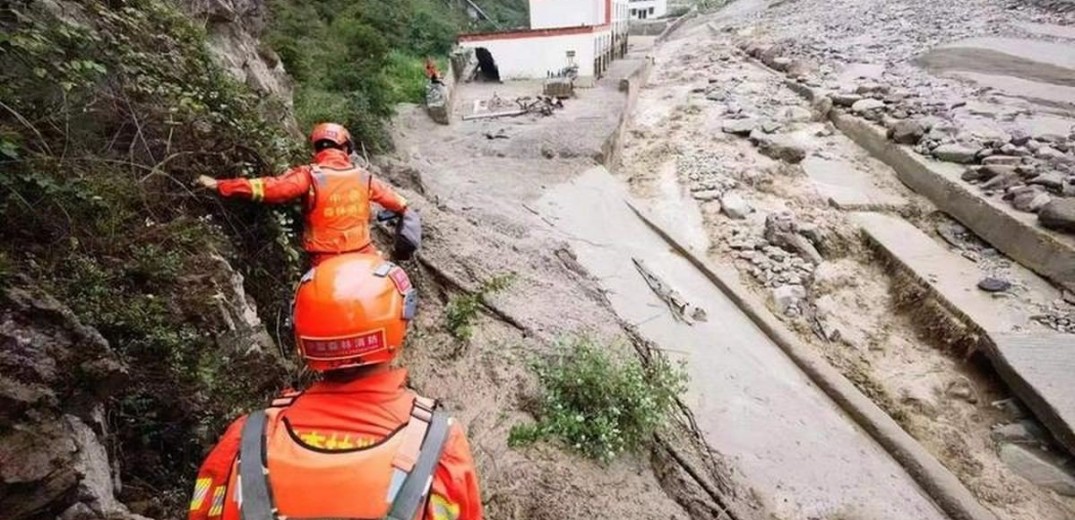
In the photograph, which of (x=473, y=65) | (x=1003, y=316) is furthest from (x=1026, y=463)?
(x=473, y=65)

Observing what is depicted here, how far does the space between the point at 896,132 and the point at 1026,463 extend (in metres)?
8.44

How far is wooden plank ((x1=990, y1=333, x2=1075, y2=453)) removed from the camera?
239 inches

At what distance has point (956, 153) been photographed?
11.2 meters

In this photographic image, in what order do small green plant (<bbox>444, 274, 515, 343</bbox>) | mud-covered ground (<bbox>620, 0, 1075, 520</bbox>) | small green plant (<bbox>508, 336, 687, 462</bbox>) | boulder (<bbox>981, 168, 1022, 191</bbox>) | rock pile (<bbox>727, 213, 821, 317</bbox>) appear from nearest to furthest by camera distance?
small green plant (<bbox>508, 336, 687, 462</bbox>) → small green plant (<bbox>444, 274, 515, 343</bbox>) → mud-covered ground (<bbox>620, 0, 1075, 520</bbox>) → rock pile (<bbox>727, 213, 821, 317</bbox>) → boulder (<bbox>981, 168, 1022, 191</bbox>)

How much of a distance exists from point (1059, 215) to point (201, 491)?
1082cm

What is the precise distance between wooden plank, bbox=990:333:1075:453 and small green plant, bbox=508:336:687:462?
4.80 metres

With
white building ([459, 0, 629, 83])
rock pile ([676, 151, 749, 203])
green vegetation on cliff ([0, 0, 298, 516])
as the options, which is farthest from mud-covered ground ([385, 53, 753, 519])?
white building ([459, 0, 629, 83])

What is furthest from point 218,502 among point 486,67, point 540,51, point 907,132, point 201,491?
point 486,67

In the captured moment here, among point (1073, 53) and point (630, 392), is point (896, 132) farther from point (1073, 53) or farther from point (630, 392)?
point (630, 392)

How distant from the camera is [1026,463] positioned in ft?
20.1

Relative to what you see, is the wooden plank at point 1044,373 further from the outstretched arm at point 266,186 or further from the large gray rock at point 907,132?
the outstretched arm at point 266,186

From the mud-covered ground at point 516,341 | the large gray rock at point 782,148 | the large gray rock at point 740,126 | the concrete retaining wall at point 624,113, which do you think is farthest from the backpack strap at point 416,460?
the large gray rock at point 740,126

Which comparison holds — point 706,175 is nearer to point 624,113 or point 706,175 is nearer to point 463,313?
point 624,113

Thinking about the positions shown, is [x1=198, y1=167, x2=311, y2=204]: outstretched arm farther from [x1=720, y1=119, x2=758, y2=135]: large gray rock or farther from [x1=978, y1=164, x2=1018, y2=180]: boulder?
[x1=720, y1=119, x2=758, y2=135]: large gray rock
